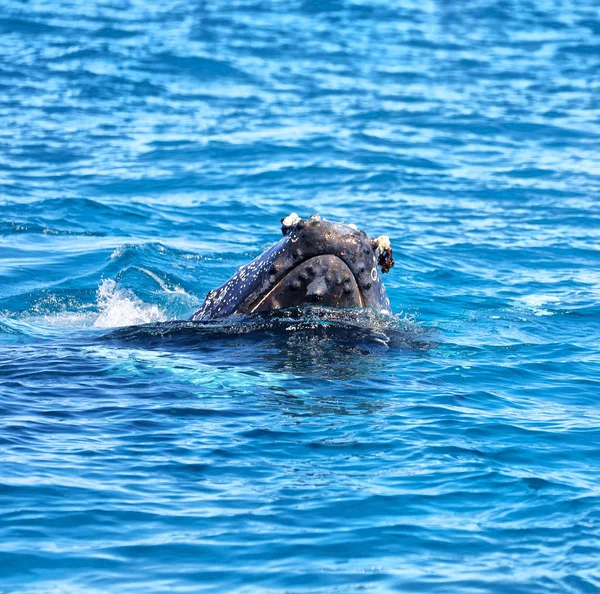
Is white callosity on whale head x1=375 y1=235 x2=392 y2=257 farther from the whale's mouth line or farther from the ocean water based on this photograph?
the ocean water

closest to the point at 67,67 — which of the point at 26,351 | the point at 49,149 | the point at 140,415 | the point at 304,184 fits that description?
the point at 49,149

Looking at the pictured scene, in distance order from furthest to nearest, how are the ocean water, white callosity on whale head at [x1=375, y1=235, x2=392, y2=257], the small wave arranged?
1. the small wave
2. white callosity on whale head at [x1=375, y1=235, x2=392, y2=257]
3. the ocean water

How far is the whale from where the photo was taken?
408 inches

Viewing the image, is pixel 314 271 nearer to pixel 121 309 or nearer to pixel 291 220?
pixel 291 220

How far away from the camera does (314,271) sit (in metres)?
10.4

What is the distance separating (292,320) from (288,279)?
1.37ft

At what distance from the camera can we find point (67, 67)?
109ft

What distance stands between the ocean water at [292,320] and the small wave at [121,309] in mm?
74

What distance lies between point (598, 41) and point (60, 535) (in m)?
35.8

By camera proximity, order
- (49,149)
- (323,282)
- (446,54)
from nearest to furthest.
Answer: (323,282)
(49,149)
(446,54)

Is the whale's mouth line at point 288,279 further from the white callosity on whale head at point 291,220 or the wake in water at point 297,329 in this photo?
the white callosity on whale head at point 291,220

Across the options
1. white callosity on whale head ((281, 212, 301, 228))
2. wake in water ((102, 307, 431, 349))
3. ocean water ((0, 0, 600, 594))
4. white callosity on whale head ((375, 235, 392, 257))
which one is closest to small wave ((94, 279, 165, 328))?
ocean water ((0, 0, 600, 594))

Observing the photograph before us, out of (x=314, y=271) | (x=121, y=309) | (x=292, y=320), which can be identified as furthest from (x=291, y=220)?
(x=121, y=309)

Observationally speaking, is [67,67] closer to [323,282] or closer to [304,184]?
[304,184]
